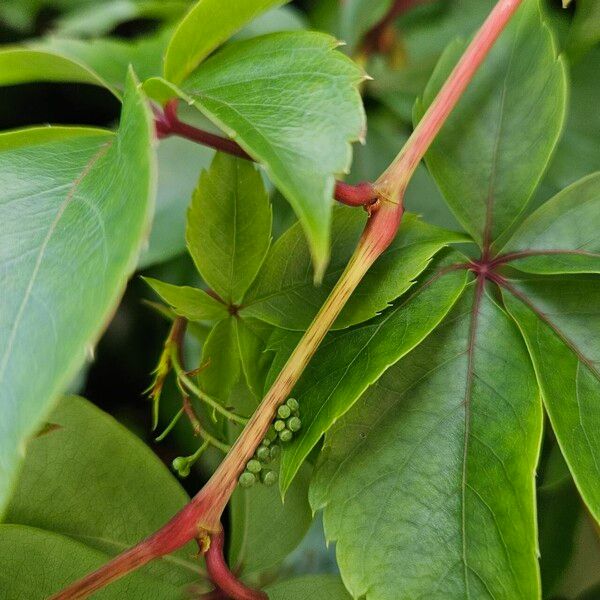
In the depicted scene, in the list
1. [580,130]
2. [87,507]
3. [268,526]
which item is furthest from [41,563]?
[580,130]

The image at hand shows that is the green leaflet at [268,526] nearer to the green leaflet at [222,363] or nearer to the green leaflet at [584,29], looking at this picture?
the green leaflet at [222,363]

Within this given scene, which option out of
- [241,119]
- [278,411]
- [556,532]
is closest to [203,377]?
[278,411]

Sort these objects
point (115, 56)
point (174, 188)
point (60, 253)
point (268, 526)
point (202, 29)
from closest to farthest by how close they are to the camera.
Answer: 1. point (60, 253)
2. point (202, 29)
3. point (268, 526)
4. point (115, 56)
5. point (174, 188)

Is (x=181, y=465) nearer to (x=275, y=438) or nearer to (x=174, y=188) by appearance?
(x=275, y=438)

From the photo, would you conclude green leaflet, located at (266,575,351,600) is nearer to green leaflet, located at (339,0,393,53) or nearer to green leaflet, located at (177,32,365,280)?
green leaflet, located at (177,32,365,280)

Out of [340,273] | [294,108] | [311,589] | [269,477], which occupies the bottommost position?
[311,589]

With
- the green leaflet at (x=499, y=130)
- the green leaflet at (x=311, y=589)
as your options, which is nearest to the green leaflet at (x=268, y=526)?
the green leaflet at (x=311, y=589)

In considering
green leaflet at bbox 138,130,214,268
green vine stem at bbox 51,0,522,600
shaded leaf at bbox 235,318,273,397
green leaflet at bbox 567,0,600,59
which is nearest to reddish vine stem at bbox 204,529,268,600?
green vine stem at bbox 51,0,522,600
